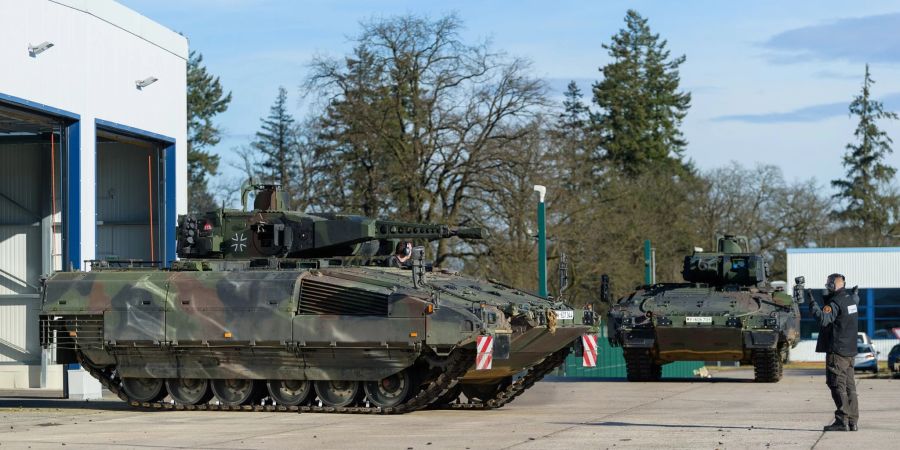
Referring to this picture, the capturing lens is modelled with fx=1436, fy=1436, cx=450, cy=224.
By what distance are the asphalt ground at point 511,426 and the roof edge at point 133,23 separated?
21.6 feet

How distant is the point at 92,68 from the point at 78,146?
148 centimetres

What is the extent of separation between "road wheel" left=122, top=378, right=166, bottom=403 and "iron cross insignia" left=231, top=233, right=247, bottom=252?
2194 mm

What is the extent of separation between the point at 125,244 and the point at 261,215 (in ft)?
30.2

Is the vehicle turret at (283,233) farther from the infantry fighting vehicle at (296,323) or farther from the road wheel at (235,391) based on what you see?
the road wheel at (235,391)

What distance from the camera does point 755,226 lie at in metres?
75.3

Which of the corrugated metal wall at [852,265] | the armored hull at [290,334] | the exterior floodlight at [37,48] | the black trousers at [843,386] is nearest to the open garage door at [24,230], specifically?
the exterior floodlight at [37,48]

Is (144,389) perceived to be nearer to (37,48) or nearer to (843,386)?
(37,48)

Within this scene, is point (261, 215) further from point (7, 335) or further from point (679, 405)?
point (7, 335)

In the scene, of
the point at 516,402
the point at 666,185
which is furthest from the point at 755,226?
the point at 516,402

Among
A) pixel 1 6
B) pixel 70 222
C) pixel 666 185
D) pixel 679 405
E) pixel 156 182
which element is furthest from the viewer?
pixel 666 185

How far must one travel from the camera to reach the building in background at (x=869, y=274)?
54.5 m

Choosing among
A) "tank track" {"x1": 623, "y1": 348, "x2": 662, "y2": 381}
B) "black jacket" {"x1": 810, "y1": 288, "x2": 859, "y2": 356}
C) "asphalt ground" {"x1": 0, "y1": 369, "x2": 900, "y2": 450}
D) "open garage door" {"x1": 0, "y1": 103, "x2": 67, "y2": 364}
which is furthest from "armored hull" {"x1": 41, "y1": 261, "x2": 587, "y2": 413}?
"open garage door" {"x1": 0, "y1": 103, "x2": 67, "y2": 364}

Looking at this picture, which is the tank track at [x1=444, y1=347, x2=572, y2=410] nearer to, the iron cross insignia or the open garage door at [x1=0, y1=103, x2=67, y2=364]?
the iron cross insignia

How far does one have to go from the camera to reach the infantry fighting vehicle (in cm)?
1811
